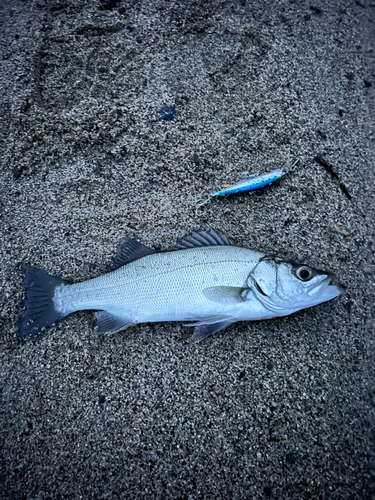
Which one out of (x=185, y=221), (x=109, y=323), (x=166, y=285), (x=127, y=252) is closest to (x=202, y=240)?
(x=185, y=221)

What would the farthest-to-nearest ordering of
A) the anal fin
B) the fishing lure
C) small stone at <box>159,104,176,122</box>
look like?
small stone at <box>159,104,176,122</box>
the fishing lure
the anal fin

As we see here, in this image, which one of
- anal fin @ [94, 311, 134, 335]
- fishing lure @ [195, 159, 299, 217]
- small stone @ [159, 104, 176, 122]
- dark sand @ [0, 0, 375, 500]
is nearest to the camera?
dark sand @ [0, 0, 375, 500]

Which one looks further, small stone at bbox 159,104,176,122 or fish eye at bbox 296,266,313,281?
small stone at bbox 159,104,176,122

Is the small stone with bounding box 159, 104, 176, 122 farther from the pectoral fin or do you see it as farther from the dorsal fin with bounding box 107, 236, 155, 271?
the pectoral fin

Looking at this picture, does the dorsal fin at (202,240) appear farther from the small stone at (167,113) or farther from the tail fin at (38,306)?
the small stone at (167,113)

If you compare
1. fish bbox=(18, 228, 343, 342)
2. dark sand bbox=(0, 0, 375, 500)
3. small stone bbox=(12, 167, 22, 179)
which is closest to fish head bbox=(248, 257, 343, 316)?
fish bbox=(18, 228, 343, 342)

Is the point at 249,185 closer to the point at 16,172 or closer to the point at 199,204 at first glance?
the point at 199,204

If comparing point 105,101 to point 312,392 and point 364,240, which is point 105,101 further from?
point 312,392
